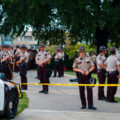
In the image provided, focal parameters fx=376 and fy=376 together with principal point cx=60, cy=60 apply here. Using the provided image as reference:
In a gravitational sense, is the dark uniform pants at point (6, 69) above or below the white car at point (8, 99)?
above

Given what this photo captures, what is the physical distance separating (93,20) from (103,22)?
148 millimetres

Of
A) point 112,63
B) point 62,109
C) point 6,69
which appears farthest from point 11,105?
point 6,69

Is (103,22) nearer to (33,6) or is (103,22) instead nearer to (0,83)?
(33,6)

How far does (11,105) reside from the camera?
774 centimetres

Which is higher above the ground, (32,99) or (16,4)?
(16,4)

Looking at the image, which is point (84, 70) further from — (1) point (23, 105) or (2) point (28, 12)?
(2) point (28, 12)

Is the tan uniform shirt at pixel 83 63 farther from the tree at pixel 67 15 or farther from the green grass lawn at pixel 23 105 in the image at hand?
the tree at pixel 67 15

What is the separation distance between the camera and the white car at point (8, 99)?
7.29m

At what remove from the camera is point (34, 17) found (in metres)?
5.17

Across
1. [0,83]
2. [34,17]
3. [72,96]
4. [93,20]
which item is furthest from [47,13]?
[72,96]

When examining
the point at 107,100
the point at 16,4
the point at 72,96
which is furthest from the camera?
the point at 72,96

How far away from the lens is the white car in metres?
7.29

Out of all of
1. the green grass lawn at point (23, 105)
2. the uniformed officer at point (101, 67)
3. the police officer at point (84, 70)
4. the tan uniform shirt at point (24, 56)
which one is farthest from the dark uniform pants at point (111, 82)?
the tan uniform shirt at point (24, 56)

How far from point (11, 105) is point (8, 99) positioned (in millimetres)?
279
